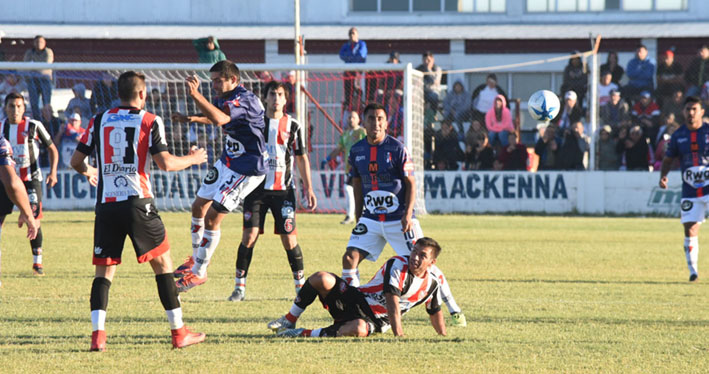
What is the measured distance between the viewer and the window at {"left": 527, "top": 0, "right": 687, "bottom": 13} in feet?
97.5

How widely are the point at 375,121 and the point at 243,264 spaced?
6.99 ft

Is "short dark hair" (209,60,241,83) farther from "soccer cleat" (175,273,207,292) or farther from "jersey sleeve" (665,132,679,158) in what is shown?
"jersey sleeve" (665,132,679,158)

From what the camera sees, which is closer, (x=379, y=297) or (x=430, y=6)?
(x=379, y=297)

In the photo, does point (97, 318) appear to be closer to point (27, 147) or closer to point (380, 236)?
point (380, 236)

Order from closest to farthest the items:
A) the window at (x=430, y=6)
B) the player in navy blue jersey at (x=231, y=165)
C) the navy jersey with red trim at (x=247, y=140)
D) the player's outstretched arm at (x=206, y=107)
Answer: the player's outstretched arm at (x=206, y=107)
the player in navy blue jersey at (x=231, y=165)
the navy jersey with red trim at (x=247, y=140)
the window at (x=430, y=6)

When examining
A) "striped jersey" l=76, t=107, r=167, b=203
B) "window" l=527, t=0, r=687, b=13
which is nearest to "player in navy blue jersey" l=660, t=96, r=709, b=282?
"striped jersey" l=76, t=107, r=167, b=203

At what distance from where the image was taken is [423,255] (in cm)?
741

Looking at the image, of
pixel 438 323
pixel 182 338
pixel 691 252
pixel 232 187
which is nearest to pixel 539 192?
pixel 691 252

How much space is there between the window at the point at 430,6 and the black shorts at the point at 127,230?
23.9 meters

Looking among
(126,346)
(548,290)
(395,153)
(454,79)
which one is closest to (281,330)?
(126,346)

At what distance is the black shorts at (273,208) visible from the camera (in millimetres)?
9891

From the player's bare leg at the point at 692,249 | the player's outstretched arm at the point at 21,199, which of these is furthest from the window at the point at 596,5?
the player's outstretched arm at the point at 21,199

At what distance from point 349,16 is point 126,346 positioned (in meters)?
23.7

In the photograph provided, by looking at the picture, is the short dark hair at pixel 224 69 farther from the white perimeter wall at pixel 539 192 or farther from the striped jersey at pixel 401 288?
the white perimeter wall at pixel 539 192
